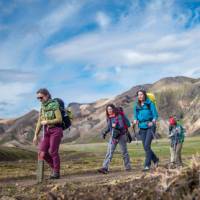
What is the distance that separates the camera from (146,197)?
20.4 feet

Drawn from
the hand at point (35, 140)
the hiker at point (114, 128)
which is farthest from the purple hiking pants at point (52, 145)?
the hiker at point (114, 128)

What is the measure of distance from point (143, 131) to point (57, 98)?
282 centimetres

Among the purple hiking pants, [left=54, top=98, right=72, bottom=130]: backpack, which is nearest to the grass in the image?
[left=54, top=98, right=72, bottom=130]: backpack

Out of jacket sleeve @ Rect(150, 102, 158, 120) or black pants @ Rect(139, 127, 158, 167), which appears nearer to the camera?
jacket sleeve @ Rect(150, 102, 158, 120)

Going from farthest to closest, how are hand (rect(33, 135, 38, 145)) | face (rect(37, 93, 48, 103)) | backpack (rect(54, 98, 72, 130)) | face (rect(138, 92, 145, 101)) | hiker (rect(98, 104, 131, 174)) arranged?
hiker (rect(98, 104, 131, 174)) → face (rect(138, 92, 145, 101)) → hand (rect(33, 135, 38, 145)) → backpack (rect(54, 98, 72, 130)) → face (rect(37, 93, 48, 103))

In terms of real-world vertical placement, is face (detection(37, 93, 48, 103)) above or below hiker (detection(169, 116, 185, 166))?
above

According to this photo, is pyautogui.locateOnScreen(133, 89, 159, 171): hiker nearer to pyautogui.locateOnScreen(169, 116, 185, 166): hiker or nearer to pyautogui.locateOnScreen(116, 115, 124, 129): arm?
pyautogui.locateOnScreen(116, 115, 124, 129): arm

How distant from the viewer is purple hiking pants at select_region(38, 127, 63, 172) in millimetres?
14368

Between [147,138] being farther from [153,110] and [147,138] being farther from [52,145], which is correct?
[52,145]

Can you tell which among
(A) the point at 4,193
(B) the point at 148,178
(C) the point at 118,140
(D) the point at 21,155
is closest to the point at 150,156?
(C) the point at 118,140

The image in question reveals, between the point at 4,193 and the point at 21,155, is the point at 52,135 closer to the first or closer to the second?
the point at 4,193

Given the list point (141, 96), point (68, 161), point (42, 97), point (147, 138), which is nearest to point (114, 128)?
point (147, 138)

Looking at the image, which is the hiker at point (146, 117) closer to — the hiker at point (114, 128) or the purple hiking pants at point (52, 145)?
the hiker at point (114, 128)

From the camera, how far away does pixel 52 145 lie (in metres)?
14.4
